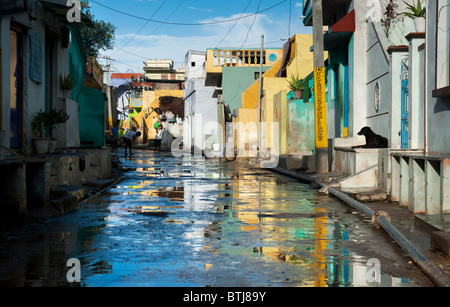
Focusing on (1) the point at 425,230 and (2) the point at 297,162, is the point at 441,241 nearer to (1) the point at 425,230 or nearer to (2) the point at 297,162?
(1) the point at 425,230

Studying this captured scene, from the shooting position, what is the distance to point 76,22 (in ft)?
52.3

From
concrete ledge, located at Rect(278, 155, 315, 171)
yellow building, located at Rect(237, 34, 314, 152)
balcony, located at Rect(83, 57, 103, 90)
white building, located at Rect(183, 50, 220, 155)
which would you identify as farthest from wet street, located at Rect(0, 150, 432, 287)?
white building, located at Rect(183, 50, 220, 155)

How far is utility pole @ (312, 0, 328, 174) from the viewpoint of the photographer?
1778cm

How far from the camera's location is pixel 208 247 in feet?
21.9

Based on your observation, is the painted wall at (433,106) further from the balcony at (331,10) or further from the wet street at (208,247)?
the balcony at (331,10)

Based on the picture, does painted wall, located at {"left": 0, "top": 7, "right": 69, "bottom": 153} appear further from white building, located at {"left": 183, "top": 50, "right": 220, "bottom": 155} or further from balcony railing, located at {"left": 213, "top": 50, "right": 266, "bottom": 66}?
white building, located at {"left": 183, "top": 50, "right": 220, "bottom": 155}

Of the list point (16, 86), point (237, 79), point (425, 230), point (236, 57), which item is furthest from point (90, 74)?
point (425, 230)

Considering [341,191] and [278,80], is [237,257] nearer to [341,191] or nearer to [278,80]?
[341,191]

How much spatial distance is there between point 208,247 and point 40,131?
7417 millimetres

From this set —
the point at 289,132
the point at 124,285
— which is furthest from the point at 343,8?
the point at 124,285

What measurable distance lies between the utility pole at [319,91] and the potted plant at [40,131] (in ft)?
28.3

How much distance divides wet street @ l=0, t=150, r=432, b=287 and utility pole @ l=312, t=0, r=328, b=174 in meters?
6.85

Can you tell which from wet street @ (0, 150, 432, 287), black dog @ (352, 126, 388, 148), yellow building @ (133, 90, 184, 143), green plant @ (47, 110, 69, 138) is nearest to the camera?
wet street @ (0, 150, 432, 287)
